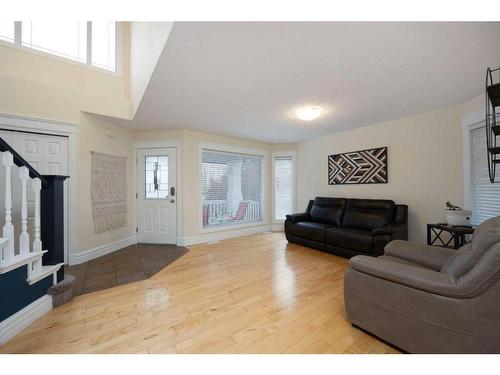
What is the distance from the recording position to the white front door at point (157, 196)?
4.31m

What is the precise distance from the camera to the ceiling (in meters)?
1.64

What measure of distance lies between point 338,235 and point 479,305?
227 centimetres

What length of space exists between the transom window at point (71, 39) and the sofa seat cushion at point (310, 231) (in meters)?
4.29

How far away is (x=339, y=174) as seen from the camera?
457 cm

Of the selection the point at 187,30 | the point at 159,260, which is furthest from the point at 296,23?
the point at 159,260

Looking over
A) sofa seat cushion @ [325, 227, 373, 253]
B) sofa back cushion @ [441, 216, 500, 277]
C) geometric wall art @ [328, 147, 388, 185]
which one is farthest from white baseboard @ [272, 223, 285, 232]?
sofa back cushion @ [441, 216, 500, 277]

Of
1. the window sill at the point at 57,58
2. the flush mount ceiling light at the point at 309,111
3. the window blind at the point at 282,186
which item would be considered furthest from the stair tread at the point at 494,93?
the window sill at the point at 57,58

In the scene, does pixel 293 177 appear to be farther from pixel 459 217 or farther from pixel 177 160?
pixel 459 217

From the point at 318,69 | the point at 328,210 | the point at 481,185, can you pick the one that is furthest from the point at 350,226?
the point at 318,69

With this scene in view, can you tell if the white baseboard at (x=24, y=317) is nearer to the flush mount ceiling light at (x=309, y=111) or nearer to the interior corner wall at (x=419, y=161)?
the flush mount ceiling light at (x=309, y=111)

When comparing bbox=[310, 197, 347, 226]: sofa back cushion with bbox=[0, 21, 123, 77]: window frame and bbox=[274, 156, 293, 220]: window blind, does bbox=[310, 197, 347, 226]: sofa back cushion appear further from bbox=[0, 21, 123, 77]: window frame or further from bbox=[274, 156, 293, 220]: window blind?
bbox=[0, 21, 123, 77]: window frame

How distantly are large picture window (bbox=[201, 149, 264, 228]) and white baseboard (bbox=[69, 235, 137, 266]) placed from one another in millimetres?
1481

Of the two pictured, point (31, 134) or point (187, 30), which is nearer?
point (187, 30)

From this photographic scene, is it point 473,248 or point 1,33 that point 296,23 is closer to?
point 473,248
